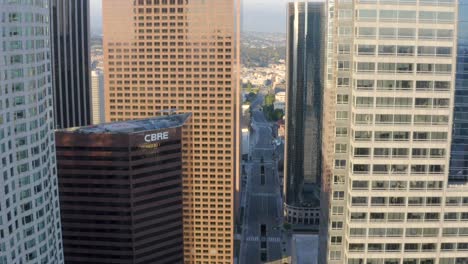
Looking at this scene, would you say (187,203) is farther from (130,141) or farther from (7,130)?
(7,130)

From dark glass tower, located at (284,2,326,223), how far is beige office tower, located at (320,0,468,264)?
406 ft

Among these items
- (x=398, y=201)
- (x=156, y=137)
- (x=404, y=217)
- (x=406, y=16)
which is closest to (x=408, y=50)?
(x=406, y=16)

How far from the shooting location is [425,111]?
59656 millimetres

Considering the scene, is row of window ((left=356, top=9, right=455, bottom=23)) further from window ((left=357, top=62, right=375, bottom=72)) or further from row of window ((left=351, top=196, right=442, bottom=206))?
row of window ((left=351, top=196, right=442, bottom=206))

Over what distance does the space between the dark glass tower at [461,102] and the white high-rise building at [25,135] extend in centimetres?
7333

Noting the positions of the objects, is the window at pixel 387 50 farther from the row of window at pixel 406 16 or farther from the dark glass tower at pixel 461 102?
the dark glass tower at pixel 461 102

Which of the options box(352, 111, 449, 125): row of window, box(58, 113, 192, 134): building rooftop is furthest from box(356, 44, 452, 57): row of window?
box(58, 113, 192, 134): building rooftop

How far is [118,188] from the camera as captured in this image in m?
100

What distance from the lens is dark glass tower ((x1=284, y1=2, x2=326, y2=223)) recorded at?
188m

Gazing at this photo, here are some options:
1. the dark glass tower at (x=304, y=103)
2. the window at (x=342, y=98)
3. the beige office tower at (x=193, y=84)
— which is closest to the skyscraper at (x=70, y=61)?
the beige office tower at (x=193, y=84)

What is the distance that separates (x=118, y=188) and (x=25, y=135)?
4551 centimetres

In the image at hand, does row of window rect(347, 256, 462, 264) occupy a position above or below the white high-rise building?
below

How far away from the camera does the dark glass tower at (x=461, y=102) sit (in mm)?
105500

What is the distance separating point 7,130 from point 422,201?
41.5 m
